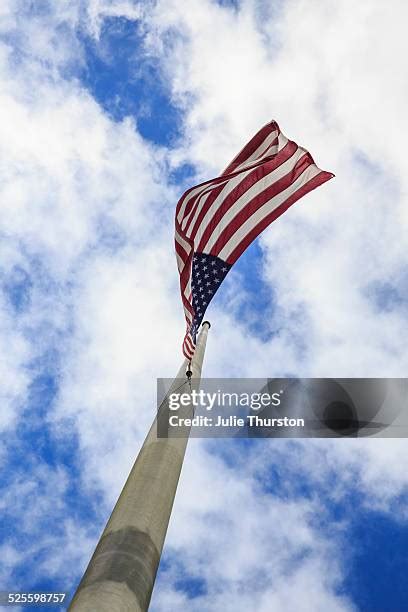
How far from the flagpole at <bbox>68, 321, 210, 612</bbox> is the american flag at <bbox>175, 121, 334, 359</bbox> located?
3991 millimetres

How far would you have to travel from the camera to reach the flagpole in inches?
317

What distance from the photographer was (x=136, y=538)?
941 centimetres

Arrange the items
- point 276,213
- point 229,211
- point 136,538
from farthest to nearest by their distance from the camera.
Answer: point 276,213
point 229,211
point 136,538

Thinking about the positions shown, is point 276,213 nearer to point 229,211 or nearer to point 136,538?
point 229,211

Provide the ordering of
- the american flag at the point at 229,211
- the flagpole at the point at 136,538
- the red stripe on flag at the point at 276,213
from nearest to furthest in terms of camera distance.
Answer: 1. the flagpole at the point at 136,538
2. the american flag at the point at 229,211
3. the red stripe on flag at the point at 276,213

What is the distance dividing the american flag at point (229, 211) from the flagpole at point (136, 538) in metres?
3.99

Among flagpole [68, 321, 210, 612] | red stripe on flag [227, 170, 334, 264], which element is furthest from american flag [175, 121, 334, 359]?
flagpole [68, 321, 210, 612]

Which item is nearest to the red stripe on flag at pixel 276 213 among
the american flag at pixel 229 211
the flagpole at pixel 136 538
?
the american flag at pixel 229 211

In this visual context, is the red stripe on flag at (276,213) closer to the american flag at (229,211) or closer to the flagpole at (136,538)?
the american flag at (229,211)

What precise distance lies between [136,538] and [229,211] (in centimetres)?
1054

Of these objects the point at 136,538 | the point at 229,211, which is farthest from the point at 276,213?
the point at 136,538

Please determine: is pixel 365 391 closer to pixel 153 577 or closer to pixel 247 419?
pixel 247 419

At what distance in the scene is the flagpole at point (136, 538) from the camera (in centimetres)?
806

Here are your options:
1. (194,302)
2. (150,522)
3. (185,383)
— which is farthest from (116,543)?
(194,302)
